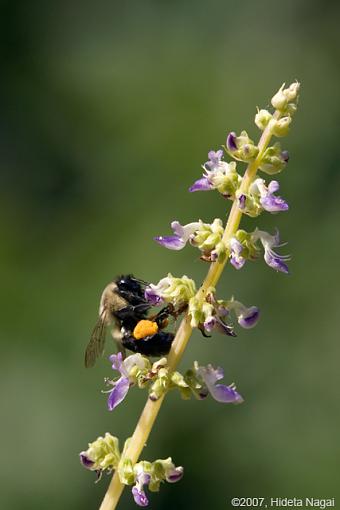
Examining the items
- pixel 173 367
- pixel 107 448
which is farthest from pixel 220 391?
pixel 107 448

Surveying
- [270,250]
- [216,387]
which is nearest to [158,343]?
[216,387]

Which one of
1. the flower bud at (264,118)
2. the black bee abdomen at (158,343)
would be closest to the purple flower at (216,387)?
the black bee abdomen at (158,343)

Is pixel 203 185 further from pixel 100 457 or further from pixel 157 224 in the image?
pixel 157 224

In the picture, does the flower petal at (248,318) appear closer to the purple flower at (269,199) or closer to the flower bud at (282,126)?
the purple flower at (269,199)

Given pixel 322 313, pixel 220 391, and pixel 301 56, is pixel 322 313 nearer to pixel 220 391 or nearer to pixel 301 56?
pixel 301 56

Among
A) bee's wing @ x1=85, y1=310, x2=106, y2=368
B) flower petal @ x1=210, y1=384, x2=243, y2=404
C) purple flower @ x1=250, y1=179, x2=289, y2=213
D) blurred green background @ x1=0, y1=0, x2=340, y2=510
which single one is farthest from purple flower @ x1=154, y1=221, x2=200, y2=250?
blurred green background @ x1=0, y1=0, x2=340, y2=510

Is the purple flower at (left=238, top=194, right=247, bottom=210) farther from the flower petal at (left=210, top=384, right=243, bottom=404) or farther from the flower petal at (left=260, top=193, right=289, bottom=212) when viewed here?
the flower petal at (left=210, top=384, right=243, bottom=404)
